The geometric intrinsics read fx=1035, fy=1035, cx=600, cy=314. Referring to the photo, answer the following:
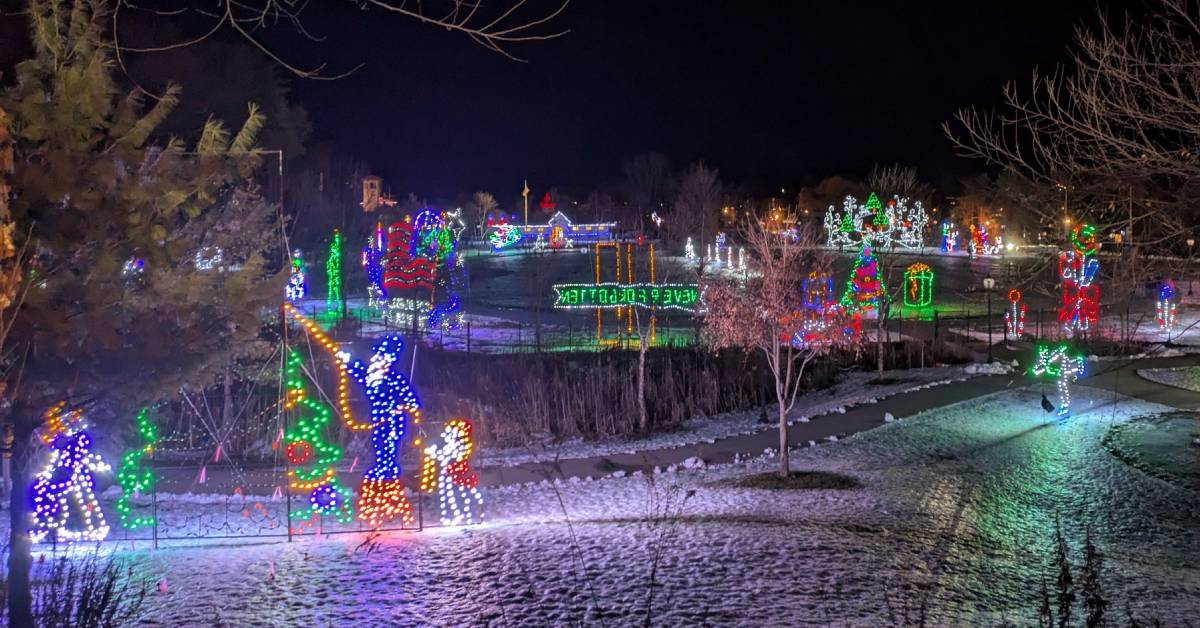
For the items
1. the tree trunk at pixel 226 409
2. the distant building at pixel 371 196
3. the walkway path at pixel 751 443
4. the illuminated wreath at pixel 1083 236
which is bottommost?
the walkway path at pixel 751 443

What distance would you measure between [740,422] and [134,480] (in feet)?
30.6

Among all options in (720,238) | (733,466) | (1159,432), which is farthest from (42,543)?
(720,238)

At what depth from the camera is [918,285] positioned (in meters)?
40.0

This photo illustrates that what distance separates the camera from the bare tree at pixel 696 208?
5341 cm

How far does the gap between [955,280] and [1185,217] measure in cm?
4204

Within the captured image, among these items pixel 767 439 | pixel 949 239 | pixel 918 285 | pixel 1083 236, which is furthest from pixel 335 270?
pixel 949 239

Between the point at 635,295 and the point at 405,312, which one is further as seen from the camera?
the point at 405,312

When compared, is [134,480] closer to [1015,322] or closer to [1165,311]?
[1015,322]

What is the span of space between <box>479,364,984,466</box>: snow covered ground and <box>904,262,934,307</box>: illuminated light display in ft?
49.7

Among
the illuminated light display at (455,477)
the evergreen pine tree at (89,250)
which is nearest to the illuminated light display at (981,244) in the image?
the illuminated light display at (455,477)

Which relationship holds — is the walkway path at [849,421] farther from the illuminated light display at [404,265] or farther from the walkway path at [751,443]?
the illuminated light display at [404,265]

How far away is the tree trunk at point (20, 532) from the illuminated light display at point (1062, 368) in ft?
47.0

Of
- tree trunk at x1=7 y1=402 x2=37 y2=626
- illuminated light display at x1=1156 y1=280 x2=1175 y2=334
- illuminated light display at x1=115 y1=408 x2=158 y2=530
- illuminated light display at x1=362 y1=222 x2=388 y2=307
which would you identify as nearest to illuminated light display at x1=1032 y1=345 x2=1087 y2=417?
illuminated light display at x1=1156 y1=280 x2=1175 y2=334

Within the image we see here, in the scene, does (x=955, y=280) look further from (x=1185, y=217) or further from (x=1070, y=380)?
(x=1185, y=217)
